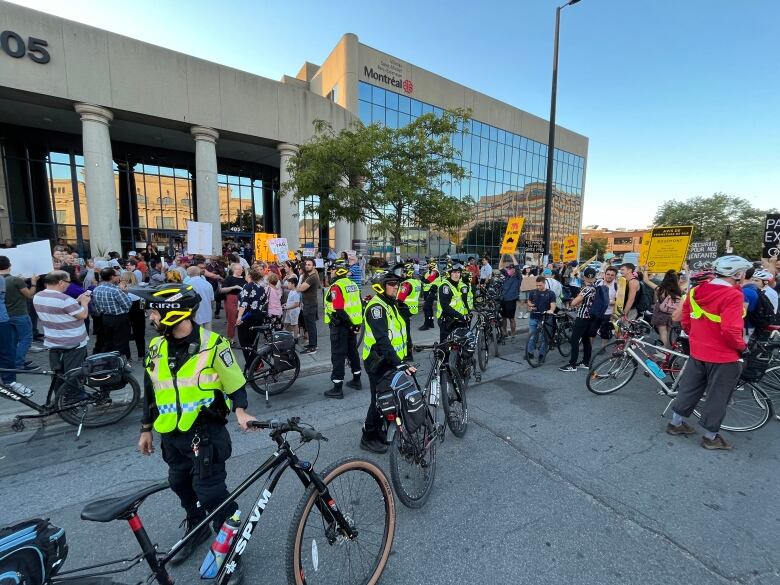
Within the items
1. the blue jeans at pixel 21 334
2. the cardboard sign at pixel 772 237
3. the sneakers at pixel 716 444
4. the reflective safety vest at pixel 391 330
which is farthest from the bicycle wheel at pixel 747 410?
the blue jeans at pixel 21 334

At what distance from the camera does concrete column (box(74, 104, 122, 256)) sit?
13844 millimetres

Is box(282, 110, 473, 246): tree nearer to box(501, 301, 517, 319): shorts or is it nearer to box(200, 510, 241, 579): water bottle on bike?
box(501, 301, 517, 319): shorts

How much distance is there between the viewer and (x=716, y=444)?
154 inches

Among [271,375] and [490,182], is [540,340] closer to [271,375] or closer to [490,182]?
[271,375]

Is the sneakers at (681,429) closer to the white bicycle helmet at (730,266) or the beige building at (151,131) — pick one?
the white bicycle helmet at (730,266)

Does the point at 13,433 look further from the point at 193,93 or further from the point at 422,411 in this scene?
the point at 193,93

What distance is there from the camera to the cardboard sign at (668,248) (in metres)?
8.43

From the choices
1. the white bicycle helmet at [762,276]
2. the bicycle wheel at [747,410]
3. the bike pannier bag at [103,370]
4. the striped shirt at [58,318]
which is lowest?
the bicycle wheel at [747,410]

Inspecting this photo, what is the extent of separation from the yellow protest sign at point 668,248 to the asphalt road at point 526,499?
17.8ft

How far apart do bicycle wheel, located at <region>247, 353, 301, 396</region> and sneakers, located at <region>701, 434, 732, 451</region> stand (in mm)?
5345

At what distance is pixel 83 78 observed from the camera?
13492 mm

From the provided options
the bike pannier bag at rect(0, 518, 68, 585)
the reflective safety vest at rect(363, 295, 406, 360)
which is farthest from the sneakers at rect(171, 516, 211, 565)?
the reflective safety vest at rect(363, 295, 406, 360)

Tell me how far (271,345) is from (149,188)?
20.6 m

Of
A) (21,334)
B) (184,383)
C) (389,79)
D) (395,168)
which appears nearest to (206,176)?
(395,168)
